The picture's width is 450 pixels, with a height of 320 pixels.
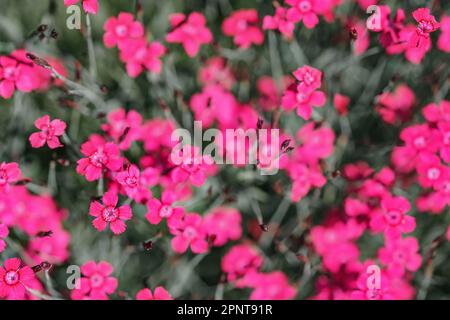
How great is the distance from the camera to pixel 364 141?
1.64 meters

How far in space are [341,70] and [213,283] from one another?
85cm

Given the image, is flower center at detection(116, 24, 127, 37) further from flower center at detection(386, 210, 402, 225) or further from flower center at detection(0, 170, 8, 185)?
flower center at detection(386, 210, 402, 225)

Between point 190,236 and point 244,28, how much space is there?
0.70 metres

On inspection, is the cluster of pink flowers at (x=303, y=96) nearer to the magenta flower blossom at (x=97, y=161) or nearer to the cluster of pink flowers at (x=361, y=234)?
the cluster of pink flowers at (x=361, y=234)

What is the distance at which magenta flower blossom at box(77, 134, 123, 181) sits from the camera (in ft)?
3.85

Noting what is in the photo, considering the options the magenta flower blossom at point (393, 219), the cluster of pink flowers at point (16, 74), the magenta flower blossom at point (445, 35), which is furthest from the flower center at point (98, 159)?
the magenta flower blossom at point (445, 35)

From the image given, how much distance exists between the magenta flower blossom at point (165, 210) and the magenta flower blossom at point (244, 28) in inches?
22.9

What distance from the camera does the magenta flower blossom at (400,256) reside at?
4.74 feet

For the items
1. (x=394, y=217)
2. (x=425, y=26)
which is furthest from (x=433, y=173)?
(x=425, y=26)

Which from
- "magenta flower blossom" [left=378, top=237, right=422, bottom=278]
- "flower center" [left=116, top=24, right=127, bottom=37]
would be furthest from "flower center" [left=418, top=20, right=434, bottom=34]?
"flower center" [left=116, top=24, right=127, bottom=37]

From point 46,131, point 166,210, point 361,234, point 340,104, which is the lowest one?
point 361,234

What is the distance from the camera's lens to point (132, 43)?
1435 mm

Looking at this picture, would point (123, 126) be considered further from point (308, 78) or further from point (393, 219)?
point (393, 219)

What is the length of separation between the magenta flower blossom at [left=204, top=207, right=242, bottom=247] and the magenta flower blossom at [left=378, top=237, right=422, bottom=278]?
478 mm
